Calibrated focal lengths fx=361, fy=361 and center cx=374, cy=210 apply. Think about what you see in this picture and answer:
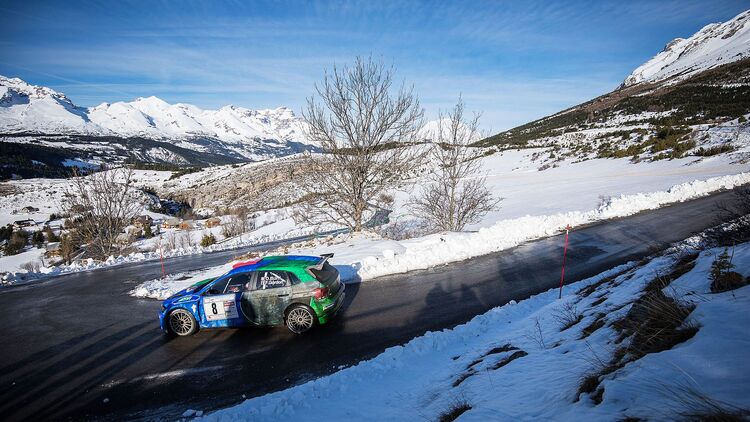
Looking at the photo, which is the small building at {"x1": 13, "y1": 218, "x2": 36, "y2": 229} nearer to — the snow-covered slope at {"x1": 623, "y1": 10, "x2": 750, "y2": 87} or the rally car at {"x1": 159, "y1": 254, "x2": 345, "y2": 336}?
the rally car at {"x1": 159, "y1": 254, "x2": 345, "y2": 336}

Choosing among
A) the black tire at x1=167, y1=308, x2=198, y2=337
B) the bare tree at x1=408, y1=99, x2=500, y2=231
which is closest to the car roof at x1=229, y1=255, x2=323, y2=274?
the black tire at x1=167, y1=308, x2=198, y2=337

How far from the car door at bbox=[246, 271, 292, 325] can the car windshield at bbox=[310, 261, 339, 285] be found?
0.65 meters

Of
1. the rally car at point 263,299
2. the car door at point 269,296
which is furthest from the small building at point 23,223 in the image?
the car door at point 269,296

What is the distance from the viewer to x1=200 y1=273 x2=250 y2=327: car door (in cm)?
843

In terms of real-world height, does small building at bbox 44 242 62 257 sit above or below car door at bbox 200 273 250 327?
above

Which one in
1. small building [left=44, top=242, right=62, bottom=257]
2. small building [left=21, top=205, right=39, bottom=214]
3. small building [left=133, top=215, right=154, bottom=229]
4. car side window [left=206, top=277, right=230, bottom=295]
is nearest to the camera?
car side window [left=206, top=277, right=230, bottom=295]

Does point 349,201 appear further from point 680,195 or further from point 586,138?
point 586,138

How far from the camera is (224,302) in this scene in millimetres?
8453

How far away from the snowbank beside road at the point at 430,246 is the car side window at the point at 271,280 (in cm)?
377

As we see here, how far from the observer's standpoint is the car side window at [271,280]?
827 cm

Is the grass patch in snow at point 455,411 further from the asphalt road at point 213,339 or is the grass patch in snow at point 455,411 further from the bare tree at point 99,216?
the bare tree at point 99,216

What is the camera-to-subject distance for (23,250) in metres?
32.2

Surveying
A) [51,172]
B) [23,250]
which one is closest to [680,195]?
[23,250]

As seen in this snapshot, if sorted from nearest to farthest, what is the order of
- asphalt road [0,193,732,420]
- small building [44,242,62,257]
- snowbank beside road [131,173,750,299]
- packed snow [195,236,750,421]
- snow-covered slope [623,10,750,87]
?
1. packed snow [195,236,750,421]
2. asphalt road [0,193,732,420]
3. snowbank beside road [131,173,750,299]
4. small building [44,242,62,257]
5. snow-covered slope [623,10,750,87]
